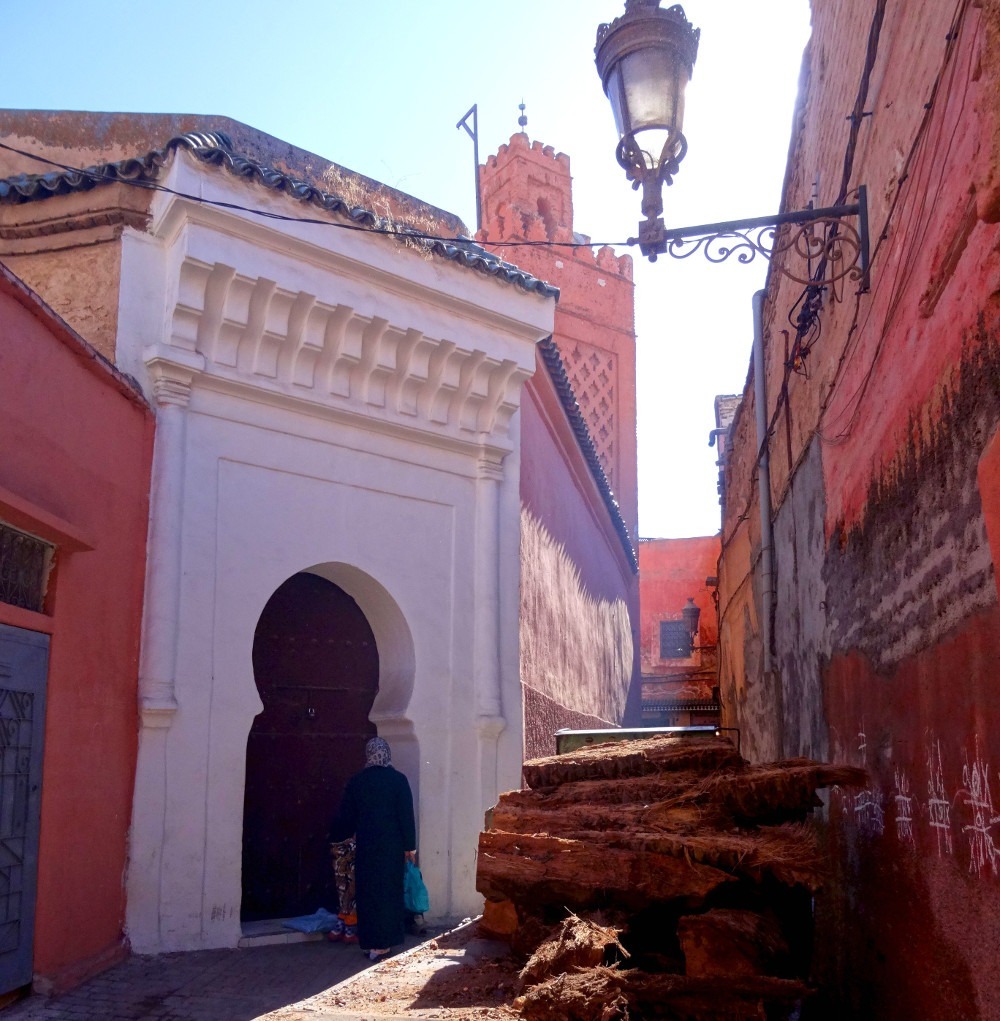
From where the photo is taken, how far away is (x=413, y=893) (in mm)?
6434

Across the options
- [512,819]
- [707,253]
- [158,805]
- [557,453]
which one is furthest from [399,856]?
[557,453]

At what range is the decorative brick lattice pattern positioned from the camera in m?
18.3

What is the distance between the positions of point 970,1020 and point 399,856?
3945mm

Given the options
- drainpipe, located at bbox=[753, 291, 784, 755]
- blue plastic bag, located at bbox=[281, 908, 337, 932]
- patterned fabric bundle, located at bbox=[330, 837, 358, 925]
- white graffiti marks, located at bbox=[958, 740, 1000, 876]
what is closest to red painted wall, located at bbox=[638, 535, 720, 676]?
drainpipe, located at bbox=[753, 291, 784, 755]

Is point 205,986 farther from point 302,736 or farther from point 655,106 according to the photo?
point 655,106

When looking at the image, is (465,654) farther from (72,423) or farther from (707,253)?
(707,253)

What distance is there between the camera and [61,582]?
5.29 meters

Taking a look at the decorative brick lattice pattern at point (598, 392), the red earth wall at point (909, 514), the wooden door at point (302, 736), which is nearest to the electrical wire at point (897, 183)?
the red earth wall at point (909, 514)

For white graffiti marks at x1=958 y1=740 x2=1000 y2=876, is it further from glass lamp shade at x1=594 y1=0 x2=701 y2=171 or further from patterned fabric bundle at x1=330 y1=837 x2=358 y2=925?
patterned fabric bundle at x1=330 y1=837 x2=358 y2=925

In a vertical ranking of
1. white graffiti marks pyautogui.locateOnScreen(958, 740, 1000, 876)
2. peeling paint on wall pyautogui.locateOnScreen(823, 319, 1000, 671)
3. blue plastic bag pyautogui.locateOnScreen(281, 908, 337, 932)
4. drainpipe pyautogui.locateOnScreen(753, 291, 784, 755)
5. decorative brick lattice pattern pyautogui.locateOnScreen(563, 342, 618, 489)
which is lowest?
blue plastic bag pyautogui.locateOnScreen(281, 908, 337, 932)

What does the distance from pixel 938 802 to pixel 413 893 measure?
13.0ft

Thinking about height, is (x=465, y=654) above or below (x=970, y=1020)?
above

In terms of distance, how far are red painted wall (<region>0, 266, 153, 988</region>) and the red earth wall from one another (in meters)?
3.59

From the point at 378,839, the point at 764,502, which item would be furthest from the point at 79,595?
the point at 764,502
